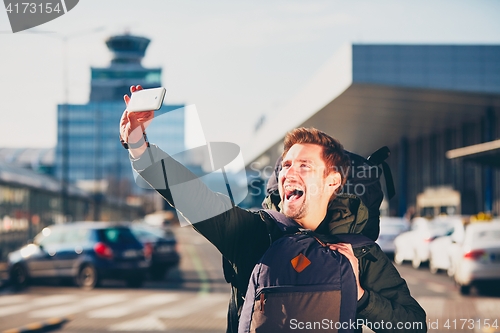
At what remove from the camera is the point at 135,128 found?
9.14 ft

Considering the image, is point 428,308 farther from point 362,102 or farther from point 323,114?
point 323,114

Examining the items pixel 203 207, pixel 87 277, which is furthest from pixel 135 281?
pixel 203 207

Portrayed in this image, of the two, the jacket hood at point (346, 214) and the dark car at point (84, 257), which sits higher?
the jacket hood at point (346, 214)

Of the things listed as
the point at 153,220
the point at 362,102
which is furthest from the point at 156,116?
the point at 153,220

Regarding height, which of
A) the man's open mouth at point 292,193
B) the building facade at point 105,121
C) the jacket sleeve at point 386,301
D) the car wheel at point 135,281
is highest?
the building facade at point 105,121

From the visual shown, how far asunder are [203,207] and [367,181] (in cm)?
84

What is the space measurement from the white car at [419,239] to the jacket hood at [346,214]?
860 inches

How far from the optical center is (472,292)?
17375 mm

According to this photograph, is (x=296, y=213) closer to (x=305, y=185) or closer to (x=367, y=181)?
(x=305, y=185)

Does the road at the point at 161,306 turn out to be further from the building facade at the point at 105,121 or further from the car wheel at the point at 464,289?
the building facade at the point at 105,121

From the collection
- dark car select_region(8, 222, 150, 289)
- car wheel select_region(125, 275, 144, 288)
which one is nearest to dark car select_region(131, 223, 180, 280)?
car wheel select_region(125, 275, 144, 288)

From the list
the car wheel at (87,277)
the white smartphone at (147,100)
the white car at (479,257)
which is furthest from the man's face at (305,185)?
the car wheel at (87,277)

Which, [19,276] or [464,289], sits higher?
[464,289]

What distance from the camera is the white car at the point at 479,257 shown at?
53.2ft
